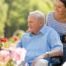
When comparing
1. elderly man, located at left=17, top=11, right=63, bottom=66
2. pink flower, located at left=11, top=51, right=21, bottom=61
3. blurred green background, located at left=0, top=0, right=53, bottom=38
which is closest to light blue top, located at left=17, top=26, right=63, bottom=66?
elderly man, located at left=17, top=11, right=63, bottom=66

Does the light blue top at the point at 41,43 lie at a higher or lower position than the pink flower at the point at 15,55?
lower

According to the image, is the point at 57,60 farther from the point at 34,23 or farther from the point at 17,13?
the point at 17,13

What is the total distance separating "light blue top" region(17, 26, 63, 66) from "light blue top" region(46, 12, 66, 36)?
0.23 meters

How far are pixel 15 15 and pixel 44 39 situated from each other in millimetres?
25047

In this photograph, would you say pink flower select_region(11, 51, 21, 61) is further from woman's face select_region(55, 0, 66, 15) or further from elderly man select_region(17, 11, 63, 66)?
woman's face select_region(55, 0, 66, 15)

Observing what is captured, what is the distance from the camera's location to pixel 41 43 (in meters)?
3.33

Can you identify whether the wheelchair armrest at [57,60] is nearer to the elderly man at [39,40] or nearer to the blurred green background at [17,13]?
the elderly man at [39,40]

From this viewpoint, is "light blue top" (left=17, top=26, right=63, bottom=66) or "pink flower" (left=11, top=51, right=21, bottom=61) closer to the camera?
"pink flower" (left=11, top=51, right=21, bottom=61)

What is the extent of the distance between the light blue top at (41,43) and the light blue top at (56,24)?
228 mm

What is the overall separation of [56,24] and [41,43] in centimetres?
39

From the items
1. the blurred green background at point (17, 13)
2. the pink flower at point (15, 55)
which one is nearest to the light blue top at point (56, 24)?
the pink flower at point (15, 55)

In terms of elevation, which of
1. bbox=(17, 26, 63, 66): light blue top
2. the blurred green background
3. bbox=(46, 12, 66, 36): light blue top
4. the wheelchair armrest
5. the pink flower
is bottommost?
the blurred green background

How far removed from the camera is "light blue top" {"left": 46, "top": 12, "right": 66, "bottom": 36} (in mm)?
3605

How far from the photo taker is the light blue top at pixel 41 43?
3293 millimetres
